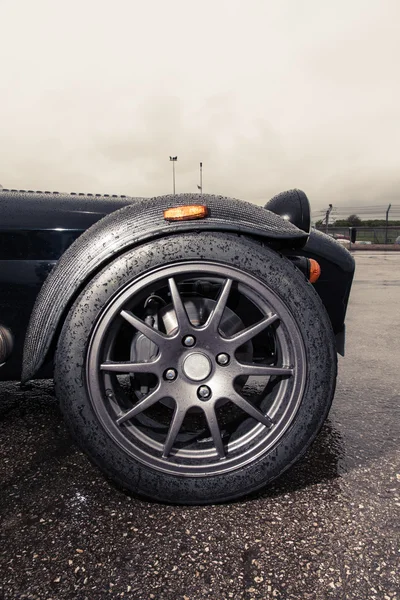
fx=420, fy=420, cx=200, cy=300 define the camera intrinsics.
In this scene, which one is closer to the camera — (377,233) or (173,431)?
(173,431)

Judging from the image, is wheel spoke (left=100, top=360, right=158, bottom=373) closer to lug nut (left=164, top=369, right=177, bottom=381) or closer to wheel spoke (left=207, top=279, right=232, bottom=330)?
lug nut (left=164, top=369, right=177, bottom=381)

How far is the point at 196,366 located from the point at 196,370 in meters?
0.01

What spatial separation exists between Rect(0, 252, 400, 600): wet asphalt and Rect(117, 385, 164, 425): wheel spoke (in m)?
0.32

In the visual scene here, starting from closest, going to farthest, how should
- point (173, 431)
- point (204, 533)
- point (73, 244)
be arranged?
point (204, 533)
point (173, 431)
point (73, 244)

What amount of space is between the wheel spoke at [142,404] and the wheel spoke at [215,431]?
0.18 m

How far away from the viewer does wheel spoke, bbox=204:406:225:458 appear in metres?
1.48

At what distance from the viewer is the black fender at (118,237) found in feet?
4.86

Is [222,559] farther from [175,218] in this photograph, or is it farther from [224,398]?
[175,218]

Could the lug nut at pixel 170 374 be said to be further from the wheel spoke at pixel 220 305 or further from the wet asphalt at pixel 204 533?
the wet asphalt at pixel 204 533

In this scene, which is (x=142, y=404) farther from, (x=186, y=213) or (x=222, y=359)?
(x=186, y=213)

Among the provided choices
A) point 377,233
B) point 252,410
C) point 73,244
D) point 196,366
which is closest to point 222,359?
point 196,366

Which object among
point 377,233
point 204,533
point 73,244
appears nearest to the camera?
point 204,533

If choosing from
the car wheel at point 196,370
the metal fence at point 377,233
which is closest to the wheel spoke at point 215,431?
the car wheel at point 196,370

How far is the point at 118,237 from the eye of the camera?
4.90ft
